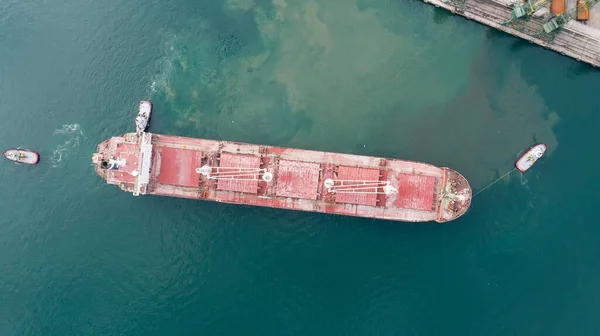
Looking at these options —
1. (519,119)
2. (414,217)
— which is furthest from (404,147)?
(519,119)

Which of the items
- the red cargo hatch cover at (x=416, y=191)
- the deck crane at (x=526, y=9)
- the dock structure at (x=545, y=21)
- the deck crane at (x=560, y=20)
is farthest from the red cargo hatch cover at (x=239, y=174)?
the deck crane at (x=560, y=20)

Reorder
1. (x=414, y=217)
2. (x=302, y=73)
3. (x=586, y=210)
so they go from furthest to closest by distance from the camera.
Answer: (x=302, y=73)
(x=586, y=210)
(x=414, y=217)

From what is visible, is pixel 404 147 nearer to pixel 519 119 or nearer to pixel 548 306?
pixel 519 119

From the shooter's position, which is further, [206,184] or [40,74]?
[40,74]

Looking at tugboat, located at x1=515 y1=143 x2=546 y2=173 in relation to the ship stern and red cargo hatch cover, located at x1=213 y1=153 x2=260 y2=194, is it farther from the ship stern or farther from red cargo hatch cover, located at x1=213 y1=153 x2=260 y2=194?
red cargo hatch cover, located at x1=213 y1=153 x2=260 y2=194

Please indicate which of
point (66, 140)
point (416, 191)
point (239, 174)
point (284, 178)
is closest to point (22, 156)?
point (66, 140)

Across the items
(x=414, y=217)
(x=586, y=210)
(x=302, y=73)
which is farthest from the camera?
(x=302, y=73)

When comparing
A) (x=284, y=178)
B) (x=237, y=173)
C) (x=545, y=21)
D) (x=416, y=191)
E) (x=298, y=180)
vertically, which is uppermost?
(x=545, y=21)

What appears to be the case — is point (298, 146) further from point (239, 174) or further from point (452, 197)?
point (452, 197)
